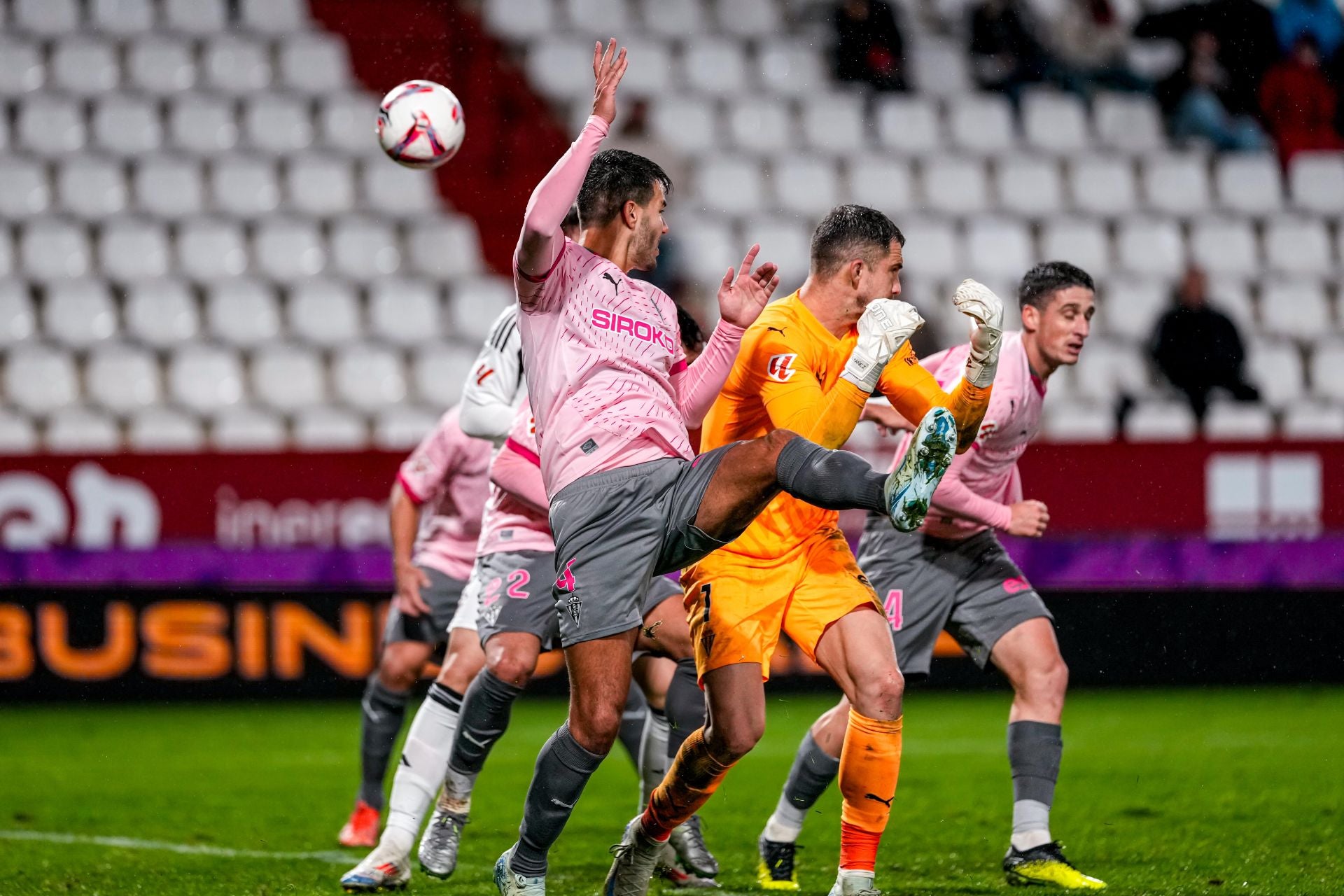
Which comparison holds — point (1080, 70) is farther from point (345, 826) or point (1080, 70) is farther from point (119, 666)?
point (345, 826)

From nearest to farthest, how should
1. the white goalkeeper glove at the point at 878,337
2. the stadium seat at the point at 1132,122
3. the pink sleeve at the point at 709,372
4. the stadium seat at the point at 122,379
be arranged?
the white goalkeeper glove at the point at 878,337, the pink sleeve at the point at 709,372, the stadium seat at the point at 122,379, the stadium seat at the point at 1132,122

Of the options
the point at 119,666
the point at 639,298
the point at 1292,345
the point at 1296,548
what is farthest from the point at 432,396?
the point at 639,298

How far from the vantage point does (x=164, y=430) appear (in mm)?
12891

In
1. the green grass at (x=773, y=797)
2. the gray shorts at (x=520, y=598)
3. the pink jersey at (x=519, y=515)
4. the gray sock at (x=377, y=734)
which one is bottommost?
the green grass at (x=773, y=797)

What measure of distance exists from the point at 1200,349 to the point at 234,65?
8832 mm

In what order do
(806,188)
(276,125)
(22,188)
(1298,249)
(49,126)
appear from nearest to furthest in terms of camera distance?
(22,188) → (49,126) → (276,125) → (806,188) → (1298,249)

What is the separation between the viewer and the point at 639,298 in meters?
4.91

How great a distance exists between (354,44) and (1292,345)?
29.5 feet

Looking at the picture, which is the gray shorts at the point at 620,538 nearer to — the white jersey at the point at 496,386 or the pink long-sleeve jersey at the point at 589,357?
the pink long-sleeve jersey at the point at 589,357

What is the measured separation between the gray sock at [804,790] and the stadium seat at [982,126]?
1132 cm

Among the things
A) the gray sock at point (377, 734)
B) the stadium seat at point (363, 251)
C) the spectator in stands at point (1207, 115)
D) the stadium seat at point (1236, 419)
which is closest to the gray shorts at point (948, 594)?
the gray sock at point (377, 734)

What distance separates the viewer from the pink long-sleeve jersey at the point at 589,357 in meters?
4.68

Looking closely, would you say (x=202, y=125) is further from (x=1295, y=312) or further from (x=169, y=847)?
(x=1295, y=312)

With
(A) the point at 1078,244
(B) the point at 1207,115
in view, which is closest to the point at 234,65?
(A) the point at 1078,244
